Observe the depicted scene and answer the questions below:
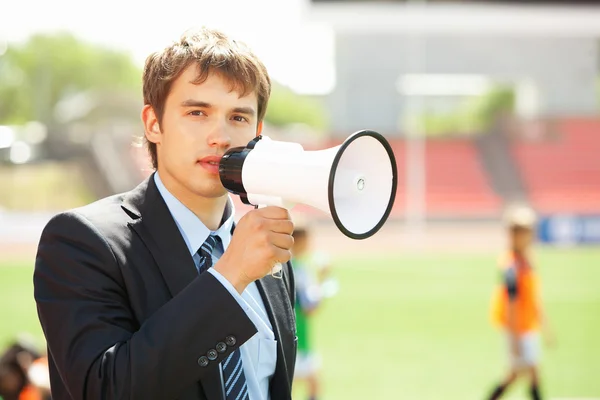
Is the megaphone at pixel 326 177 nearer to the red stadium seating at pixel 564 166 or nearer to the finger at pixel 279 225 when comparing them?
the finger at pixel 279 225

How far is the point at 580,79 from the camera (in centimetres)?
3750

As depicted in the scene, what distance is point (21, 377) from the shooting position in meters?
3.62

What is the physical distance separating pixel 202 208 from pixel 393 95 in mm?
37316

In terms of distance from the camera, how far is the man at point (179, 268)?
1386 millimetres

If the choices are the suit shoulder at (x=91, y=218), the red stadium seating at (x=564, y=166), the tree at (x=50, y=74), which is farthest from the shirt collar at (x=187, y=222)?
the tree at (x=50, y=74)

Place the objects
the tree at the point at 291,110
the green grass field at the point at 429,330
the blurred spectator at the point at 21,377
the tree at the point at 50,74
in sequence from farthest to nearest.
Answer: the tree at the point at 291,110, the tree at the point at 50,74, the green grass field at the point at 429,330, the blurred spectator at the point at 21,377

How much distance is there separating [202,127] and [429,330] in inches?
336

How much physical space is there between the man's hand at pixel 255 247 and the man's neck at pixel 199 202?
0.29 meters

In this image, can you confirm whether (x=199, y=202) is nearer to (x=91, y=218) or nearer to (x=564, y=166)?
(x=91, y=218)

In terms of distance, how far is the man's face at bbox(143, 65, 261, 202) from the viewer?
5.23 ft

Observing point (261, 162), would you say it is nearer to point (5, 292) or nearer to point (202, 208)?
point (202, 208)

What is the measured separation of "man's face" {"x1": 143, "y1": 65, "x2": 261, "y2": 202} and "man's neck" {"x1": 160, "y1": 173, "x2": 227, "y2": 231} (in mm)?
35

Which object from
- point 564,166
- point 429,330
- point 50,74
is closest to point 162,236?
point 429,330

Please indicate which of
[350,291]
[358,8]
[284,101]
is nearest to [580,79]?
[358,8]
